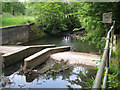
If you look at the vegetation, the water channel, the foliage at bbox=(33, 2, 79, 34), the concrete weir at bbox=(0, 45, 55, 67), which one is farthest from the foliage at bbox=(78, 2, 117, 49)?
the foliage at bbox=(33, 2, 79, 34)

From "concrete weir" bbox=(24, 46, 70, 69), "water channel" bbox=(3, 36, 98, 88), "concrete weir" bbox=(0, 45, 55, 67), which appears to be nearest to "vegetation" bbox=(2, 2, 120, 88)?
"water channel" bbox=(3, 36, 98, 88)

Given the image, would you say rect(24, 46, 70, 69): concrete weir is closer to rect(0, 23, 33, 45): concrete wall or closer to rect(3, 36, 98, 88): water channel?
rect(3, 36, 98, 88): water channel

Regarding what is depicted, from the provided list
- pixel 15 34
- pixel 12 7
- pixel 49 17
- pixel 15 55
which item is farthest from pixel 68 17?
pixel 12 7

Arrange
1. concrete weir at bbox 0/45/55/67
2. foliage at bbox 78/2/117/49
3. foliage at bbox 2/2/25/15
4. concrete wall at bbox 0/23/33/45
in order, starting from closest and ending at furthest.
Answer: concrete weir at bbox 0/45/55/67
foliage at bbox 78/2/117/49
concrete wall at bbox 0/23/33/45
foliage at bbox 2/2/25/15

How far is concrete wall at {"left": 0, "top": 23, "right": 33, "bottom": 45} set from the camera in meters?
11.0

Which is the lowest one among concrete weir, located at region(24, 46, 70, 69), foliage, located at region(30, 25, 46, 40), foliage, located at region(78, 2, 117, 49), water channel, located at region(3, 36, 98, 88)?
water channel, located at region(3, 36, 98, 88)

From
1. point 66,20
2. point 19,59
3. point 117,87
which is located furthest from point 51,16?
point 117,87

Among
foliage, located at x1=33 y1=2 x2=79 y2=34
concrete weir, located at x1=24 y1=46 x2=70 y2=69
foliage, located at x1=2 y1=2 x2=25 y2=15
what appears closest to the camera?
concrete weir, located at x1=24 y1=46 x2=70 y2=69

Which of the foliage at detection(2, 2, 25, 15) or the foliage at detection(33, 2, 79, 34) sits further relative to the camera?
the foliage at detection(2, 2, 25, 15)

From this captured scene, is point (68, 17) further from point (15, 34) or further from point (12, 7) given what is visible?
point (12, 7)

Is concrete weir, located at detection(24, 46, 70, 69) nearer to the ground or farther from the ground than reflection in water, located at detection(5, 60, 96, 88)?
farther from the ground

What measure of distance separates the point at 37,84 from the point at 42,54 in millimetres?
2214

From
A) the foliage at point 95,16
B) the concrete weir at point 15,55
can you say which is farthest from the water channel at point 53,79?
the foliage at point 95,16

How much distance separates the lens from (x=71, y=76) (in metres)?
4.96
